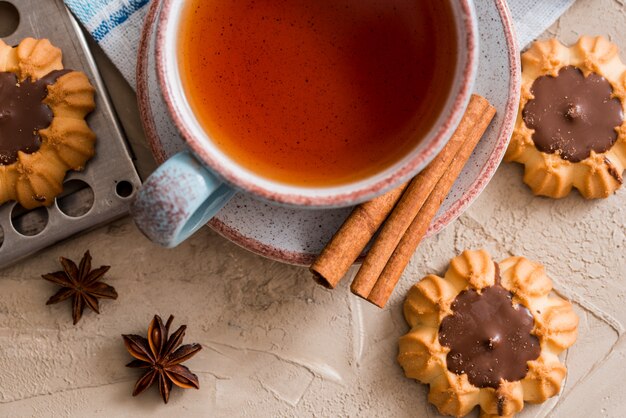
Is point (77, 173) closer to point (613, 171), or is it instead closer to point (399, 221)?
point (399, 221)

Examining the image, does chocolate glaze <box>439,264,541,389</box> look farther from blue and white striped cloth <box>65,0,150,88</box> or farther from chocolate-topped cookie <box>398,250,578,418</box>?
blue and white striped cloth <box>65,0,150,88</box>

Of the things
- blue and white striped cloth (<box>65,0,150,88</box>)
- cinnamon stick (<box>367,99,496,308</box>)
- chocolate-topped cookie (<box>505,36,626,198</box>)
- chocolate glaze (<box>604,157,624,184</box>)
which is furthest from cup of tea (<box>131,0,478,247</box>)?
chocolate glaze (<box>604,157,624,184</box>)

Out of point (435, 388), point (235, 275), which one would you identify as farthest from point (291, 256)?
point (435, 388)

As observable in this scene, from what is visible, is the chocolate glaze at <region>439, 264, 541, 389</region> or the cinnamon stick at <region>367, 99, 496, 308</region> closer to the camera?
the cinnamon stick at <region>367, 99, 496, 308</region>

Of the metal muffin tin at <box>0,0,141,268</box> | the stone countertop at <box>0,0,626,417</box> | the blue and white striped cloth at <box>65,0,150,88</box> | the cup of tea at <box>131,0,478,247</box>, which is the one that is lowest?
the stone countertop at <box>0,0,626,417</box>

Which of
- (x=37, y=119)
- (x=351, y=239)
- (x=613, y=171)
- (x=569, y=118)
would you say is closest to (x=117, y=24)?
(x=37, y=119)

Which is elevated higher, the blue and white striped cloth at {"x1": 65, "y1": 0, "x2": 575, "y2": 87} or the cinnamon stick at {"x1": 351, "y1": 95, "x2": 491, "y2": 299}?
the blue and white striped cloth at {"x1": 65, "y1": 0, "x2": 575, "y2": 87}

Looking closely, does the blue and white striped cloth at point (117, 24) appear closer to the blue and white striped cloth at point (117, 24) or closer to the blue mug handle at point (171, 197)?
the blue and white striped cloth at point (117, 24)
